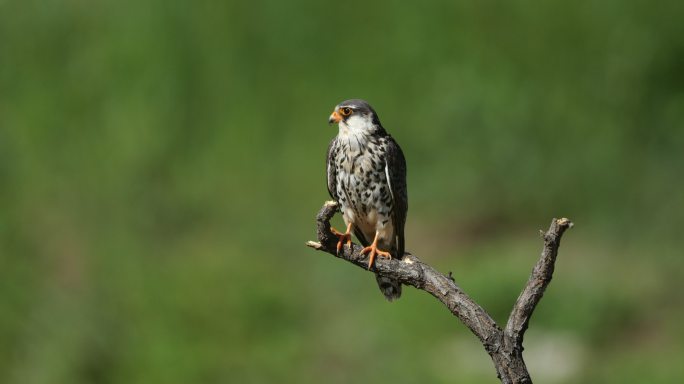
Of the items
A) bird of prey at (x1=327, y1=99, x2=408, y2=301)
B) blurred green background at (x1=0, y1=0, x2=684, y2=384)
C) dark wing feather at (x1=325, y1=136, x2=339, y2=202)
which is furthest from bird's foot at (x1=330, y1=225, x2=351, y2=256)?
blurred green background at (x1=0, y1=0, x2=684, y2=384)

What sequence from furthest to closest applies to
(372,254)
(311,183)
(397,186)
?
(311,183)
(397,186)
(372,254)

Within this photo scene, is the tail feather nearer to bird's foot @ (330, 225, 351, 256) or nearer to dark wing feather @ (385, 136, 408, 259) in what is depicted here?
dark wing feather @ (385, 136, 408, 259)

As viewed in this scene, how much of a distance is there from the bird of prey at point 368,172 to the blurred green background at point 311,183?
14.1 ft

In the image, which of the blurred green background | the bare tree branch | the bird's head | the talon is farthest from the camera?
A: the blurred green background

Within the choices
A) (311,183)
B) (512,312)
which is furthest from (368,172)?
(311,183)

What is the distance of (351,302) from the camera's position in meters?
12.0

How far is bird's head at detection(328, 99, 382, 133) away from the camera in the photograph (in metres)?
5.76

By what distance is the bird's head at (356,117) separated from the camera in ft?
18.9

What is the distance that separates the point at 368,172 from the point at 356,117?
30 centimetres

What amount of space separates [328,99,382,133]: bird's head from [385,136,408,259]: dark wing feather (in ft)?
0.48

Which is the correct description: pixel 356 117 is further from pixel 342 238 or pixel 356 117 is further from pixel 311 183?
pixel 311 183

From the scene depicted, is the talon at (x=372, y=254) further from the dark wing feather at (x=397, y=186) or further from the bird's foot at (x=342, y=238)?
the dark wing feather at (x=397, y=186)

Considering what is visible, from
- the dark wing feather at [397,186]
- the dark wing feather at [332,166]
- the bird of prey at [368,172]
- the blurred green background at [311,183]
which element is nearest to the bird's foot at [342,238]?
the bird of prey at [368,172]

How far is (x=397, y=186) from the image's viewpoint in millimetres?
Answer: 5797
